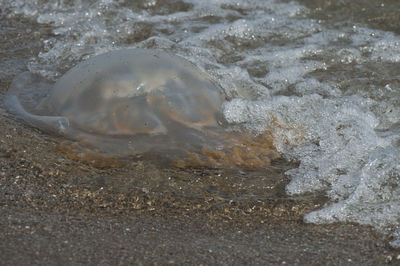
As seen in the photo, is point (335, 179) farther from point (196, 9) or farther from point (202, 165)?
point (196, 9)

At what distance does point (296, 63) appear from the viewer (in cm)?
428

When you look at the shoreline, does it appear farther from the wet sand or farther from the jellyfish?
the jellyfish

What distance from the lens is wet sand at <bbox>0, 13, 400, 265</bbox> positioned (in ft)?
7.04

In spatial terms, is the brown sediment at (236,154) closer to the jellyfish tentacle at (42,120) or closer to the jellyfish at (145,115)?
the jellyfish at (145,115)

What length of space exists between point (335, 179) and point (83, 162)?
1303 millimetres

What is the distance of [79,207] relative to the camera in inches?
96.8

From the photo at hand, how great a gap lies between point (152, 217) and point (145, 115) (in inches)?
28.8

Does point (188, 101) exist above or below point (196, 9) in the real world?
above

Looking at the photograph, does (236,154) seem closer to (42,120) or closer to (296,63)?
(42,120)

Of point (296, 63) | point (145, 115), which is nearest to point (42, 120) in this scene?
point (145, 115)

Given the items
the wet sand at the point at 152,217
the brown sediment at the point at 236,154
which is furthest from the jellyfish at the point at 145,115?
the wet sand at the point at 152,217

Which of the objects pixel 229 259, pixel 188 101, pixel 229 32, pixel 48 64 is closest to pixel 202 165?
pixel 188 101

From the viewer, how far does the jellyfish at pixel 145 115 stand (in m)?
2.92

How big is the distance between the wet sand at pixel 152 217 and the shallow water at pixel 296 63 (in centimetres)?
16
